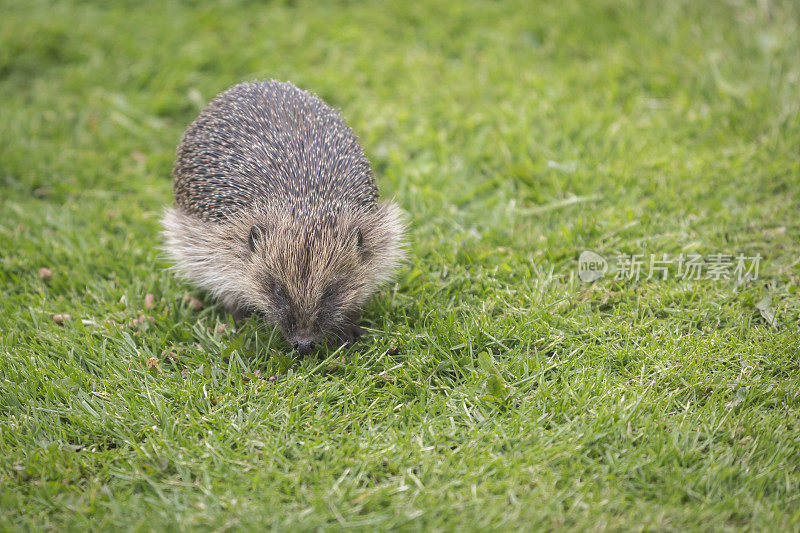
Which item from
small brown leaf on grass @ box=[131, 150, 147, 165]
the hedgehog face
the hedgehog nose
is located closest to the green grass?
small brown leaf on grass @ box=[131, 150, 147, 165]

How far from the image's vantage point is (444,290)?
521 centimetres

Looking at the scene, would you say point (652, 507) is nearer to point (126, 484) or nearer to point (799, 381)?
point (799, 381)

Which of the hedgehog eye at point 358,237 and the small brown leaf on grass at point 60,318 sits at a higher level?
the hedgehog eye at point 358,237

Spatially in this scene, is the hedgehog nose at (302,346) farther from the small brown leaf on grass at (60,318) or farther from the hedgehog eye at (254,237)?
the small brown leaf on grass at (60,318)

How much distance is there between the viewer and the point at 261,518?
11.5 feet

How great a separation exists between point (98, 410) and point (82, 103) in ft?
14.8

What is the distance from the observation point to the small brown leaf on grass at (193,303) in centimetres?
523

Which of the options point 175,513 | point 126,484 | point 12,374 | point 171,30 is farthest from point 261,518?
point 171,30

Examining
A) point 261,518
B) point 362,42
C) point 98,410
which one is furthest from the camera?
point 362,42

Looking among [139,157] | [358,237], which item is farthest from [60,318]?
[139,157]

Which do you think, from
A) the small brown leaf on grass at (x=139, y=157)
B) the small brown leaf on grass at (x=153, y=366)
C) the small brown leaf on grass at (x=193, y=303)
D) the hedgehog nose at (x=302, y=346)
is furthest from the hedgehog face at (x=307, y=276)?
the small brown leaf on grass at (x=139, y=157)

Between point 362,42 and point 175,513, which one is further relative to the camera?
point 362,42

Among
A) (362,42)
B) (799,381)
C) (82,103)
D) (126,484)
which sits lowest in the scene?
(126,484)
